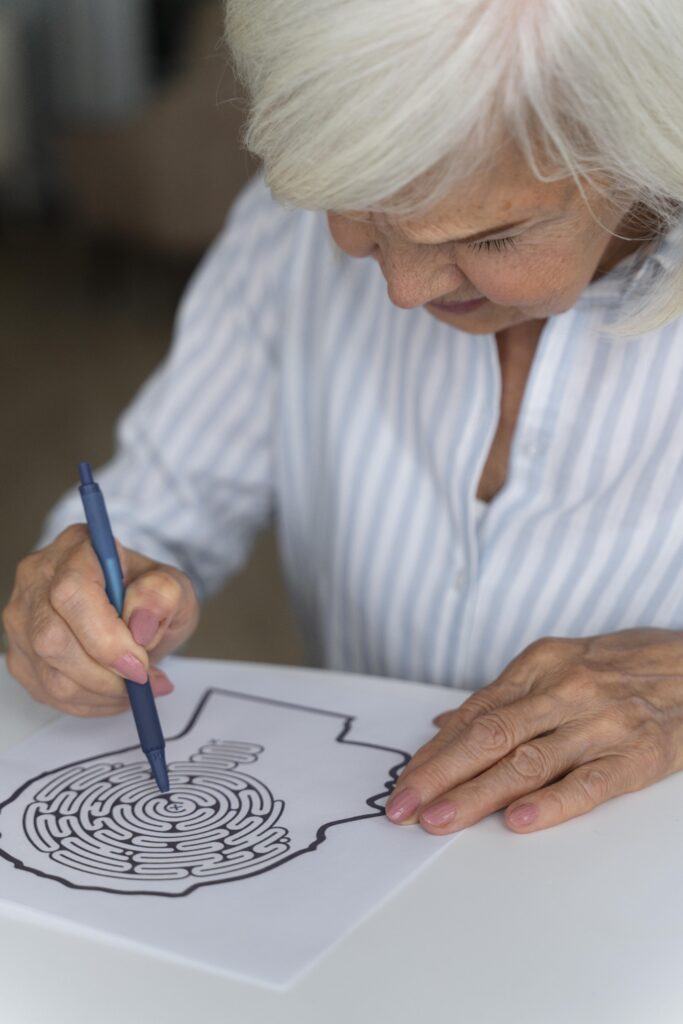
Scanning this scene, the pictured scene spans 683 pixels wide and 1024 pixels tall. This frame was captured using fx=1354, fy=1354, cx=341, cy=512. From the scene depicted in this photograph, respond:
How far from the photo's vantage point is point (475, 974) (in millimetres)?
770

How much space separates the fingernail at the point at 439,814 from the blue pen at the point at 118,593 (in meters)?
0.20

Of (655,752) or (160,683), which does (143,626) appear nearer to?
(160,683)

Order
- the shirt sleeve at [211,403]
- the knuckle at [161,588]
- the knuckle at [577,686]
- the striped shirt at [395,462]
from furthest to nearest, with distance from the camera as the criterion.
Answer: the shirt sleeve at [211,403] < the striped shirt at [395,462] < the knuckle at [161,588] < the knuckle at [577,686]

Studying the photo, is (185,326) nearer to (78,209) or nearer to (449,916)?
(449,916)

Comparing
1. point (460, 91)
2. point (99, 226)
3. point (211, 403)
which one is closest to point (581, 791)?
point (460, 91)

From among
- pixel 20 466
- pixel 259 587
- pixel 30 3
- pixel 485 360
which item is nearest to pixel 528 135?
pixel 485 360

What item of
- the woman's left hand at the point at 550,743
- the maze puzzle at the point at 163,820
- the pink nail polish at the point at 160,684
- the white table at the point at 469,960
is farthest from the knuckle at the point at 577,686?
the pink nail polish at the point at 160,684

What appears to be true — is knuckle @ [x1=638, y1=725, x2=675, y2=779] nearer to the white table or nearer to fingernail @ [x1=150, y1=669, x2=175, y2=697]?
the white table

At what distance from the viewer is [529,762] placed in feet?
3.08

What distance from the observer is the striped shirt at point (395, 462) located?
3.92ft

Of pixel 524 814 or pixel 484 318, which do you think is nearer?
pixel 524 814

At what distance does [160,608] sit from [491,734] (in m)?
0.29

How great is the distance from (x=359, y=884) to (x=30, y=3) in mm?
5654

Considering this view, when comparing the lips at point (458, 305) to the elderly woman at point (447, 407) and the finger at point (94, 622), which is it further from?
the finger at point (94, 622)
